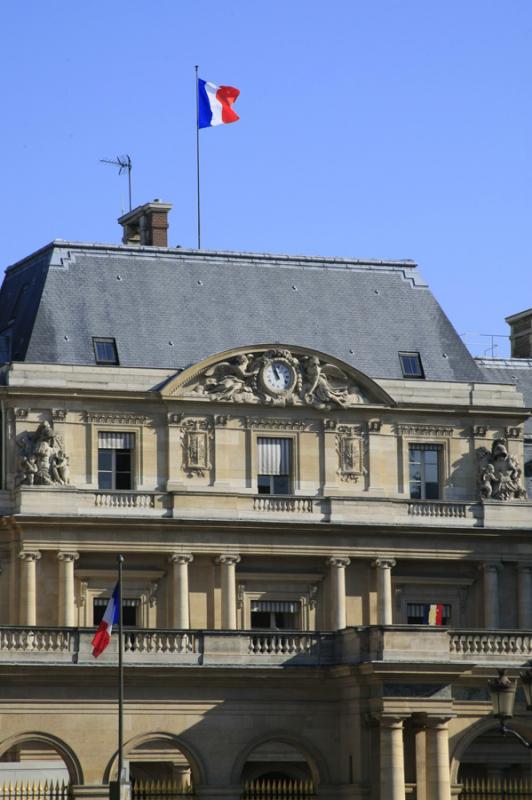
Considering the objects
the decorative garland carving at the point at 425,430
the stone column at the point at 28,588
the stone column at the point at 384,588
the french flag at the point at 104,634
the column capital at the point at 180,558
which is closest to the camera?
the french flag at the point at 104,634

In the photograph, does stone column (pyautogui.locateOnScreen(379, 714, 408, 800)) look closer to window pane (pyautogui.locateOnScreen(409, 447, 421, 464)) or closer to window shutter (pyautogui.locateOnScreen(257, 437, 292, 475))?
window shutter (pyautogui.locateOnScreen(257, 437, 292, 475))

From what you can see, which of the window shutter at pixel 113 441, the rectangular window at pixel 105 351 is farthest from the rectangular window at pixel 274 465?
the rectangular window at pixel 105 351

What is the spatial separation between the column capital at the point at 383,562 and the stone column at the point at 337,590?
0.94 metres

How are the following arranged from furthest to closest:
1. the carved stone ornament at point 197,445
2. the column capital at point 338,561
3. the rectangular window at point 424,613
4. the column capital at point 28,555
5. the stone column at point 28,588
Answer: the rectangular window at point 424,613 → the column capital at point 338,561 → the carved stone ornament at point 197,445 → the column capital at point 28,555 → the stone column at point 28,588

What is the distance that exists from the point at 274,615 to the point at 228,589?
2.25m

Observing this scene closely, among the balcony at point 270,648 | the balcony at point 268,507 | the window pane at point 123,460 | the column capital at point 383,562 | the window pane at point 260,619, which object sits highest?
the window pane at point 123,460

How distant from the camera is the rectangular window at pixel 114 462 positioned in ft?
277

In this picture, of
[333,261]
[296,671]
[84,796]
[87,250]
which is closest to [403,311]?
[333,261]

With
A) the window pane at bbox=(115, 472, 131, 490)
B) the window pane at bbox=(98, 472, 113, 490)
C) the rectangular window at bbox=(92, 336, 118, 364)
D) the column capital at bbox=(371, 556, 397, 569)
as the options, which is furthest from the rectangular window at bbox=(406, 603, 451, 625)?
the rectangular window at bbox=(92, 336, 118, 364)

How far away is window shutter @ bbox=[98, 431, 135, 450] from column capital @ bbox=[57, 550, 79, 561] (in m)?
3.79

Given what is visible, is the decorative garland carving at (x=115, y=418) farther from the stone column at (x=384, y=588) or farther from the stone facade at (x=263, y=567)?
the stone column at (x=384, y=588)

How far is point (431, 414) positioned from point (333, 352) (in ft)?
13.3

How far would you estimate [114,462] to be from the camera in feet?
278

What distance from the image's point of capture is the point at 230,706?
76125 mm
